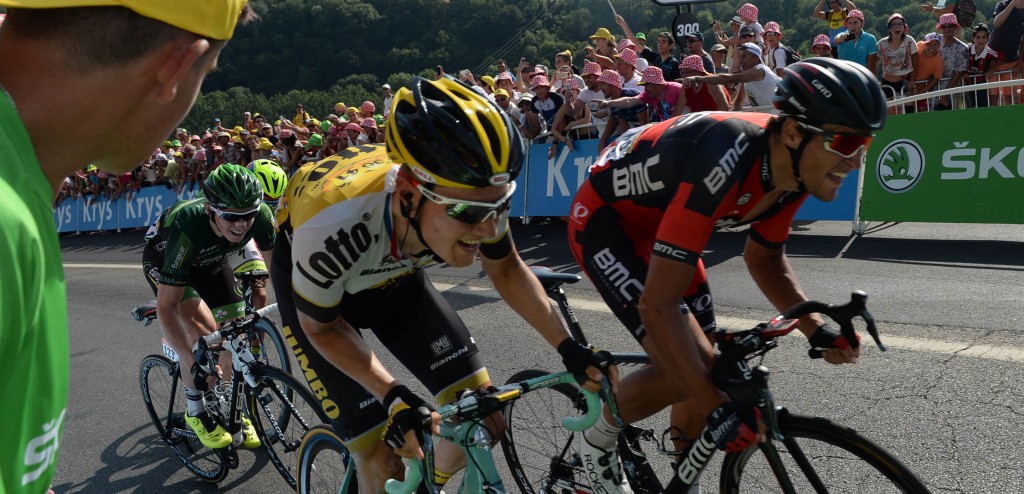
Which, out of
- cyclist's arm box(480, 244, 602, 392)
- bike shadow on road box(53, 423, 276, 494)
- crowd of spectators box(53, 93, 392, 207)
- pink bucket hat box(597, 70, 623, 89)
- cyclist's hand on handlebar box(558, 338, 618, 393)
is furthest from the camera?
crowd of spectators box(53, 93, 392, 207)

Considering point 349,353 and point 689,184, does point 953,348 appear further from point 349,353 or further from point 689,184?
point 349,353

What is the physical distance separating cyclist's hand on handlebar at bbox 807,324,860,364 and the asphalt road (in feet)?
3.93

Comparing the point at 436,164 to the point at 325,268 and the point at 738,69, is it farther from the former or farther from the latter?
the point at 738,69

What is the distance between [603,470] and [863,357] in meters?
2.91

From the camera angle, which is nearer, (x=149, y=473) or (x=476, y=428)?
(x=476, y=428)

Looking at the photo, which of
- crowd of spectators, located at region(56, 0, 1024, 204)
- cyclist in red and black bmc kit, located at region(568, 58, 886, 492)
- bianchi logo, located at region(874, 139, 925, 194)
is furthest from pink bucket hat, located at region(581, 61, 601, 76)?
cyclist in red and black bmc kit, located at region(568, 58, 886, 492)

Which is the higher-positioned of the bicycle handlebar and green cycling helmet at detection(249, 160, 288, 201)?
green cycling helmet at detection(249, 160, 288, 201)

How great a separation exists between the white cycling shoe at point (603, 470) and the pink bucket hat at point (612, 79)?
7778 millimetres

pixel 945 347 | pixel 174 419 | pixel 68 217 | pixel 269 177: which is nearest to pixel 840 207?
pixel 945 347

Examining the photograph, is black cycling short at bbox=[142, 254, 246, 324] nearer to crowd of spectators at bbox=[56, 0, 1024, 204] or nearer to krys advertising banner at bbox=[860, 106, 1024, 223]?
crowd of spectators at bbox=[56, 0, 1024, 204]

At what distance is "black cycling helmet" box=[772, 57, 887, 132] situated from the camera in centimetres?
270

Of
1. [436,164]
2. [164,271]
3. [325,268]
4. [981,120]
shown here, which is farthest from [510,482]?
[981,120]

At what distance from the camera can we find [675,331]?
9.05 ft

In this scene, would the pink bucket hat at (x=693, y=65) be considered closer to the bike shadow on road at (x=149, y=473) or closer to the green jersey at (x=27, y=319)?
the bike shadow on road at (x=149, y=473)
